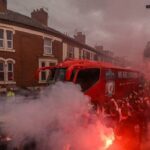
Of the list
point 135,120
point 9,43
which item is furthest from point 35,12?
point 135,120

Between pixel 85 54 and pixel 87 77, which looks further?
pixel 85 54

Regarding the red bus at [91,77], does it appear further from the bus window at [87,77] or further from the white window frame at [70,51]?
the white window frame at [70,51]

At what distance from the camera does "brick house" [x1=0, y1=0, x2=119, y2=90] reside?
21094mm

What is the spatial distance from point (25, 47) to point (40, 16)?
6.09 m

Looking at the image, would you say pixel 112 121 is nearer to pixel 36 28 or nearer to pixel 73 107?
pixel 73 107

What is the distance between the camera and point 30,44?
2355cm

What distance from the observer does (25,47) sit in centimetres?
2295

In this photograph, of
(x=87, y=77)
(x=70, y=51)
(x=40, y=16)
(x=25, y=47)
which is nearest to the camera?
(x=87, y=77)

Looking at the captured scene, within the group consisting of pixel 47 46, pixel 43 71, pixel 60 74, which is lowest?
pixel 43 71

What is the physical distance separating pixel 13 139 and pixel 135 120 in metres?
4.01

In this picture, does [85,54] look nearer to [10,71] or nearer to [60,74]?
[10,71]

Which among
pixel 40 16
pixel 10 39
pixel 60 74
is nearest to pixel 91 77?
pixel 60 74

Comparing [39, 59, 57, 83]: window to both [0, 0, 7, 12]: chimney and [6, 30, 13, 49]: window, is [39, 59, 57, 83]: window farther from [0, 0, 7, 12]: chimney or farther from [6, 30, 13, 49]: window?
[0, 0, 7, 12]: chimney

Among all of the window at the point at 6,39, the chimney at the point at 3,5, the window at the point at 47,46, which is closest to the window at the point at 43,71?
the window at the point at 47,46
